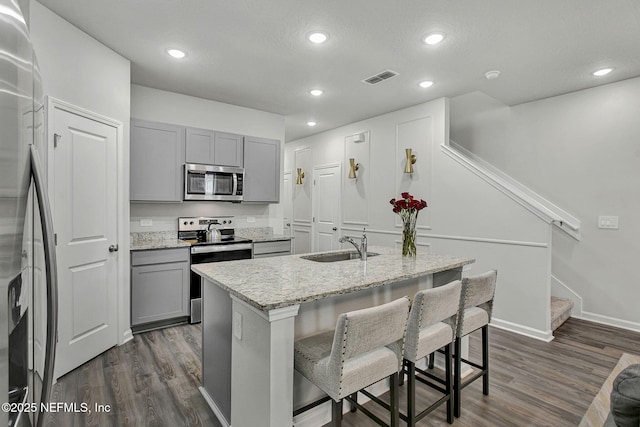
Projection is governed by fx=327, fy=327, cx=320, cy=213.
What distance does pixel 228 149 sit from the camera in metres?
4.29

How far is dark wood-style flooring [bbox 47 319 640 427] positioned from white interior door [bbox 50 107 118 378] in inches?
9.6

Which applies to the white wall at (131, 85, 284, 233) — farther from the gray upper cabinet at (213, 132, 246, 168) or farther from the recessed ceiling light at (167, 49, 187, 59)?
the recessed ceiling light at (167, 49, 187, 59)

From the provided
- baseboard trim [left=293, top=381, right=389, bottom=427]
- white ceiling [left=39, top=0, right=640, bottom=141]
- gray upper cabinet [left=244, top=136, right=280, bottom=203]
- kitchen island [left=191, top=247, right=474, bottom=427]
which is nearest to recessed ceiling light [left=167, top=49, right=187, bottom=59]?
white ceiling [left=39, top=0, right=640, bottom=141]

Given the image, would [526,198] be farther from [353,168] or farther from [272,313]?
[272,313]

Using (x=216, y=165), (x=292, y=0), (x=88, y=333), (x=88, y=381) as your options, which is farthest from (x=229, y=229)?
(x=292, y=0)

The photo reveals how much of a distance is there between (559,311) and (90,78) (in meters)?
5.22

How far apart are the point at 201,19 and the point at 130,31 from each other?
2.18 feet

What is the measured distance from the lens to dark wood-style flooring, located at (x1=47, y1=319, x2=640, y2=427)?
2.10 metres

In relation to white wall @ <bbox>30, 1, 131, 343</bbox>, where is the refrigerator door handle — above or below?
below

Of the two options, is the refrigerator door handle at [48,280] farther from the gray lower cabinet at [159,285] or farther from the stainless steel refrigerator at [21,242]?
the gray lower cabinet at [159,285]

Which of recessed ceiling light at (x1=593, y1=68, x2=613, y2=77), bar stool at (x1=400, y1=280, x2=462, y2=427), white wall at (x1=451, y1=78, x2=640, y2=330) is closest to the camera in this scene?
bar stool at (x1=400, y1=280, x2=462, y2=427)

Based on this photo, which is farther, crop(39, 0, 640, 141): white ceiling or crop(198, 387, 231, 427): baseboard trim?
crop(39, 0, 640, 141): white ceiling

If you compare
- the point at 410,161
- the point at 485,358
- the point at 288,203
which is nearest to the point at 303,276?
the point at 485,358

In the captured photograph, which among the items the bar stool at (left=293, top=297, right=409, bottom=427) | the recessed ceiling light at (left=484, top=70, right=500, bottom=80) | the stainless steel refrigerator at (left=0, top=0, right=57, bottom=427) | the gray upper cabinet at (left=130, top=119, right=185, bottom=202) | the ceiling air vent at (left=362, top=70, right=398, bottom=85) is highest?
the ceiling air vent at (left=362, top=70, right=398, bottom=85)
